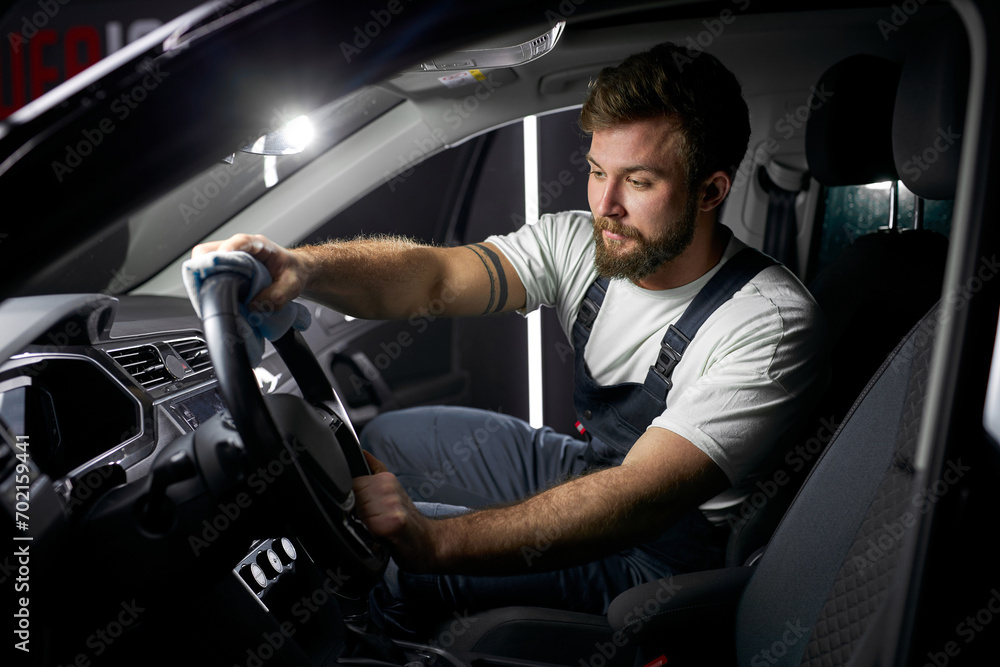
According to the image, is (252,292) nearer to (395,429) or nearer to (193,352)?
(193,352)

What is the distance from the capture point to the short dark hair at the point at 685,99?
1186 mm

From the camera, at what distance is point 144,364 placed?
1.13 metres

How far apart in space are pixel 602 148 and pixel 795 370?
489 millimetres

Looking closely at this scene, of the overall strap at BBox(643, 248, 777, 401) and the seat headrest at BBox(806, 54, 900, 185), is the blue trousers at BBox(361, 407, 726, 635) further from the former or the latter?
the seat headrest at BBox(806, 54, 900, 185)

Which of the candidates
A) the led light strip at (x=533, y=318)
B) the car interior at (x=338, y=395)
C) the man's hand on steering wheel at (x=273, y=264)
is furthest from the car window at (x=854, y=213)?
the man's hand on steering wheel at (x=273, y=264)

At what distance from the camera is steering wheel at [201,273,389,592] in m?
0.63

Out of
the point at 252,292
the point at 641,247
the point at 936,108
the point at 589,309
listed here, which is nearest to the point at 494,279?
the point at 589,309

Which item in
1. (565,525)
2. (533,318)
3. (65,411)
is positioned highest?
(65,411)

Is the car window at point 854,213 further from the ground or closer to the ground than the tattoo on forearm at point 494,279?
closer to the ground

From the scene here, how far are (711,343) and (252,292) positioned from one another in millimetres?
701

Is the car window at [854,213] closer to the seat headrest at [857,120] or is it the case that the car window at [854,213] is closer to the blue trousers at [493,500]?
the seat headrest at [857,120]

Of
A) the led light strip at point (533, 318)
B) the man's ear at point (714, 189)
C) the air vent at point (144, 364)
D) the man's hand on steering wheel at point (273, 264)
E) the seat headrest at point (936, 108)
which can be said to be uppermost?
the seat headrest at point (936, 108)

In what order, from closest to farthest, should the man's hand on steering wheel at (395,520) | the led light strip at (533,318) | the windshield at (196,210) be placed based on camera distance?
the man's hand on steering wheel at (395,520) < the windshield at (196,210) < the led light strip at (533,318)

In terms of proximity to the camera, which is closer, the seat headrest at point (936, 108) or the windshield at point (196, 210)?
the seat headrest at point (936, 108)
